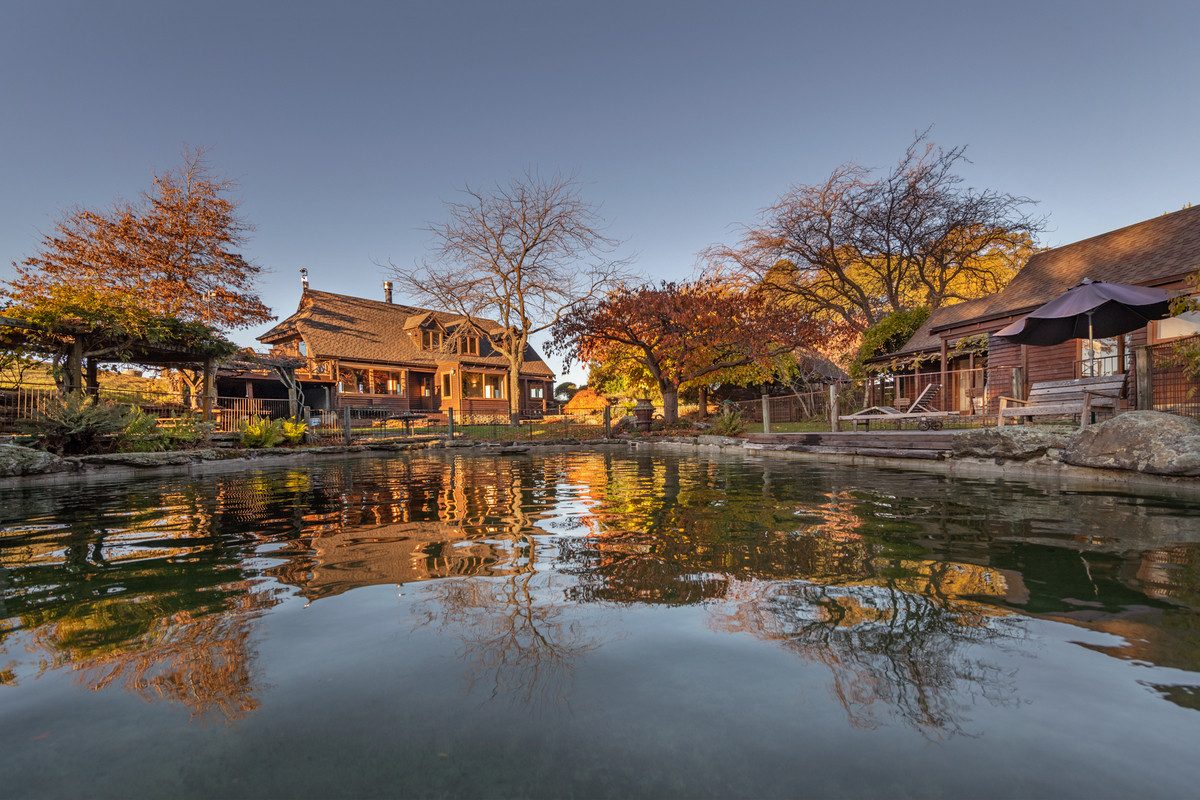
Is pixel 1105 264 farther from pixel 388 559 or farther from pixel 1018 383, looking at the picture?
pixel 388 559

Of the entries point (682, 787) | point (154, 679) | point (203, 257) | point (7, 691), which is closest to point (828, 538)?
point (682, 787)

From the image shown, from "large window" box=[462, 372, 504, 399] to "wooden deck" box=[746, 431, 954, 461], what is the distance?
24917 millimetres

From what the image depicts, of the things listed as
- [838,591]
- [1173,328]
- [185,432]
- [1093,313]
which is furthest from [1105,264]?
[185,432]

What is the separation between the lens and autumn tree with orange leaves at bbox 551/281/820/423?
811 inches

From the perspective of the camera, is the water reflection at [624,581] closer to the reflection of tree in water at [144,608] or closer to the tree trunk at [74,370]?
the reflection of tree in water at [144,608]

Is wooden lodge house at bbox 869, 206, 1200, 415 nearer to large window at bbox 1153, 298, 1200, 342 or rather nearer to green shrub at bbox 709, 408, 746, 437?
large window at bbox 1153, 298, 1200, 342

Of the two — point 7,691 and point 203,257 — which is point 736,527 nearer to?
point 7,691

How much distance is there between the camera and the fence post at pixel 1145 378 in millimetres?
8352

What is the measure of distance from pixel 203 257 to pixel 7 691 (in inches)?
1021

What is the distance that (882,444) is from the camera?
11.1 m

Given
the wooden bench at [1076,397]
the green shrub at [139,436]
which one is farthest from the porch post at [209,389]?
the wooden bench at [1076,397]

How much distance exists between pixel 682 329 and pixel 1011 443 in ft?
43.8

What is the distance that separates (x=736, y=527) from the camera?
447cm

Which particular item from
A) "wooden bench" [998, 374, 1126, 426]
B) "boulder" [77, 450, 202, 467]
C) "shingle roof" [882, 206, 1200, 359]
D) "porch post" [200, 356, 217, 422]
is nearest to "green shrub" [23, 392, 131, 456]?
"boulder" [77, 450, 202, 467]
